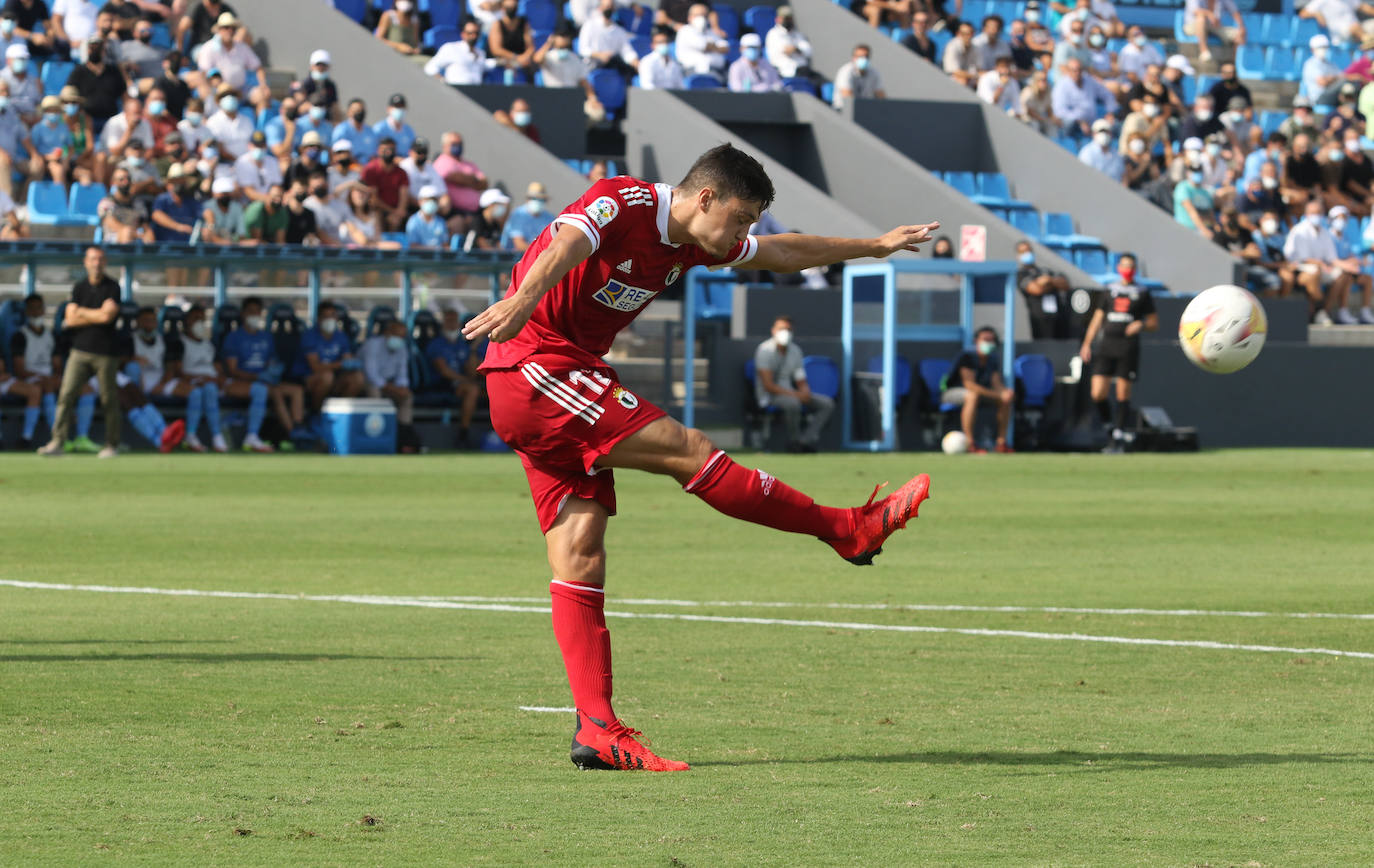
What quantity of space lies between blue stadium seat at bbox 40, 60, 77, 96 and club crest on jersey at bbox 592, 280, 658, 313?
2243 centimetres

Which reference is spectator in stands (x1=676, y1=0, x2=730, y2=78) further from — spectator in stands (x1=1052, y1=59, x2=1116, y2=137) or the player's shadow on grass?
the player's shadow on grass

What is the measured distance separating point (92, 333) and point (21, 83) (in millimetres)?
6160

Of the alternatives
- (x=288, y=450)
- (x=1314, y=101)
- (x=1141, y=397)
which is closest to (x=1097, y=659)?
Answer: (x=288, y=450)

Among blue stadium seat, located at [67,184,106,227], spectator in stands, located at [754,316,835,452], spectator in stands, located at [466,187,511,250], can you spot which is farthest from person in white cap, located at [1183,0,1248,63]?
blue stadium seat, located at [67,184,106,227]

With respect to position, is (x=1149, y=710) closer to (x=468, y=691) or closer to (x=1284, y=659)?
(x=1284, y=659)

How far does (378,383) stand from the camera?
24.0m

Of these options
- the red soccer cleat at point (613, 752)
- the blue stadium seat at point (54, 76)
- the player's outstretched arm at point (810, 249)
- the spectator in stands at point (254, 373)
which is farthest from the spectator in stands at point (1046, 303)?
the red soccer cleat at point (613, 752)

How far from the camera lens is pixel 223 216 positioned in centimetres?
2448

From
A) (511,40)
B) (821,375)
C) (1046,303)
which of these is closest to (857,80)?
(511,40)

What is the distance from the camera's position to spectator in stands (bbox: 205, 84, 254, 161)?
25906 millimetres

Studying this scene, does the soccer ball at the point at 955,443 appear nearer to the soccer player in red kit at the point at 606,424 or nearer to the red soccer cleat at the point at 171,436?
the red soccer cleat at the point at 171,436

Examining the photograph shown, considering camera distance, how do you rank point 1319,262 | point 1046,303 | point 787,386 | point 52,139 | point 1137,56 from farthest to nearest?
point 1137,56 → point 1319,262 → point 1046,303 → point 787,386 → point 52,139

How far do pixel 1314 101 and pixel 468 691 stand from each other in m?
33.6

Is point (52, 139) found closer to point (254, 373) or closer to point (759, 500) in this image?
point (254, 373)
